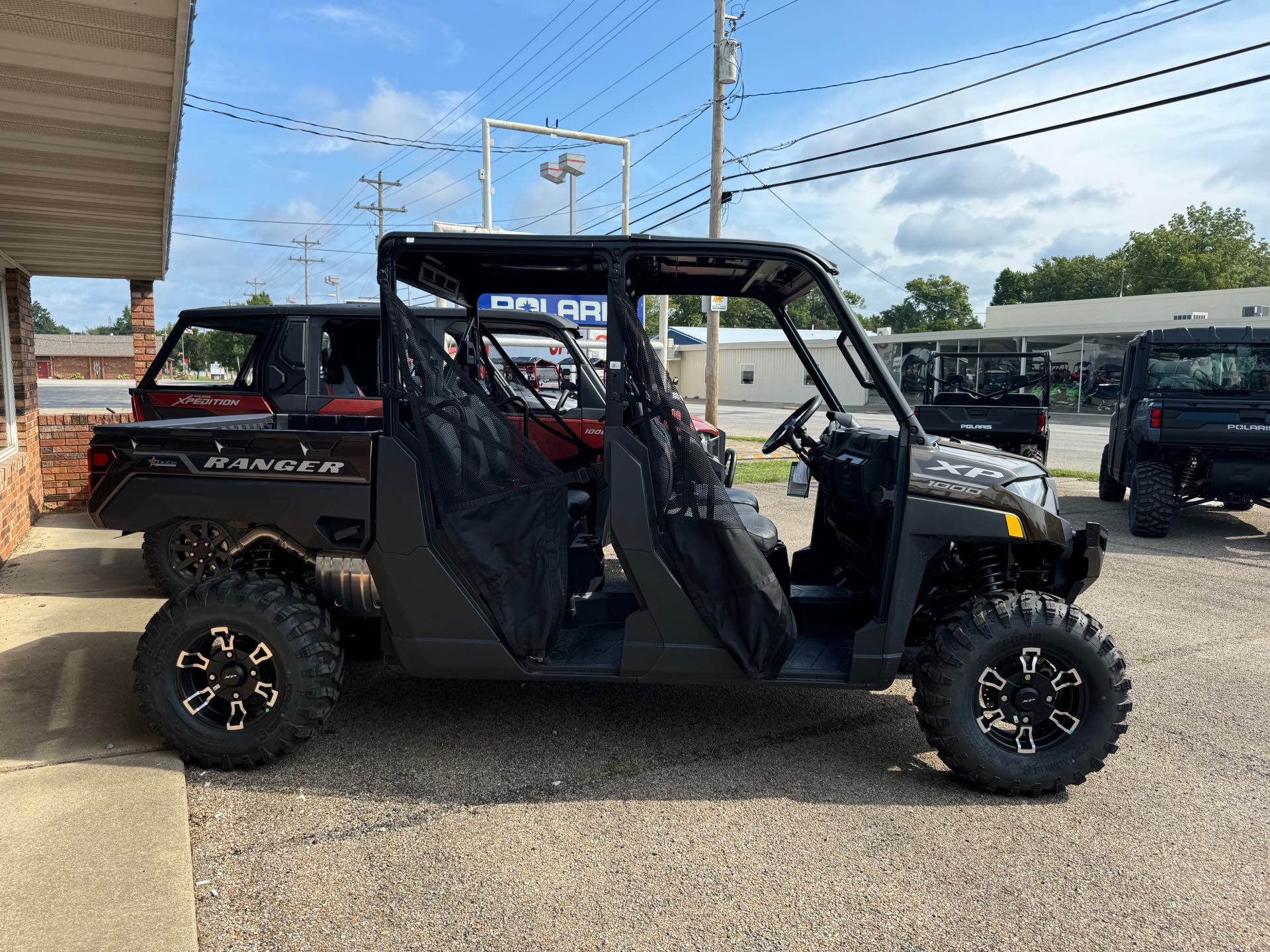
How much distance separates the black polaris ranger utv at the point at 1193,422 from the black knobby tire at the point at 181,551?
8725mm

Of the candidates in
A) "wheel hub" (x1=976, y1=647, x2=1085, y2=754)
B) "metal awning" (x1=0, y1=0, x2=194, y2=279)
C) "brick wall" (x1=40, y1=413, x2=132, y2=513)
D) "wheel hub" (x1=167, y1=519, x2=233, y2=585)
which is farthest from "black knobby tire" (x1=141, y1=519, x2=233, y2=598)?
"wheel hub" (x1=976, y1=647, x2=1085, y2=754)

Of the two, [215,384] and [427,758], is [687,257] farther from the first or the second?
[215,384]

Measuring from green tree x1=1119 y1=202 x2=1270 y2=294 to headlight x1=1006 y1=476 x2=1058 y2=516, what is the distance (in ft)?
210

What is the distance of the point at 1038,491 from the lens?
3691 mm

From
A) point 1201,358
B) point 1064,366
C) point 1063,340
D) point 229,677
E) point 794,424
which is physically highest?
point 1063,340

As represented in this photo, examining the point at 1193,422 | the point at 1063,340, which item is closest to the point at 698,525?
the point at 1193,422

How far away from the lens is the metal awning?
4.08m

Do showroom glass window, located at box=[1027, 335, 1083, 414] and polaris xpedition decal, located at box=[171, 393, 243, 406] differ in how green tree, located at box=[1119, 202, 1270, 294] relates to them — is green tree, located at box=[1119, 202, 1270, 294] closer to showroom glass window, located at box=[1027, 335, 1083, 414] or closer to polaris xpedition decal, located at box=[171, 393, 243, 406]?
showroom glass window, located at box=[1027, 335, 1083, 414]

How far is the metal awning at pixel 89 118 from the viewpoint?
408 cm

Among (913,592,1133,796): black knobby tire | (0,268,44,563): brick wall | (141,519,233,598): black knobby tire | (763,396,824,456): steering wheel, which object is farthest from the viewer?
(0,268,44,563): brick wall

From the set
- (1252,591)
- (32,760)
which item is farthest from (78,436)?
(1252,591)

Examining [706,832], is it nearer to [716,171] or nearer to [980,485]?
[980,485]

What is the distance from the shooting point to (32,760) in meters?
3.56

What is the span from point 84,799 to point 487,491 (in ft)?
6.17
